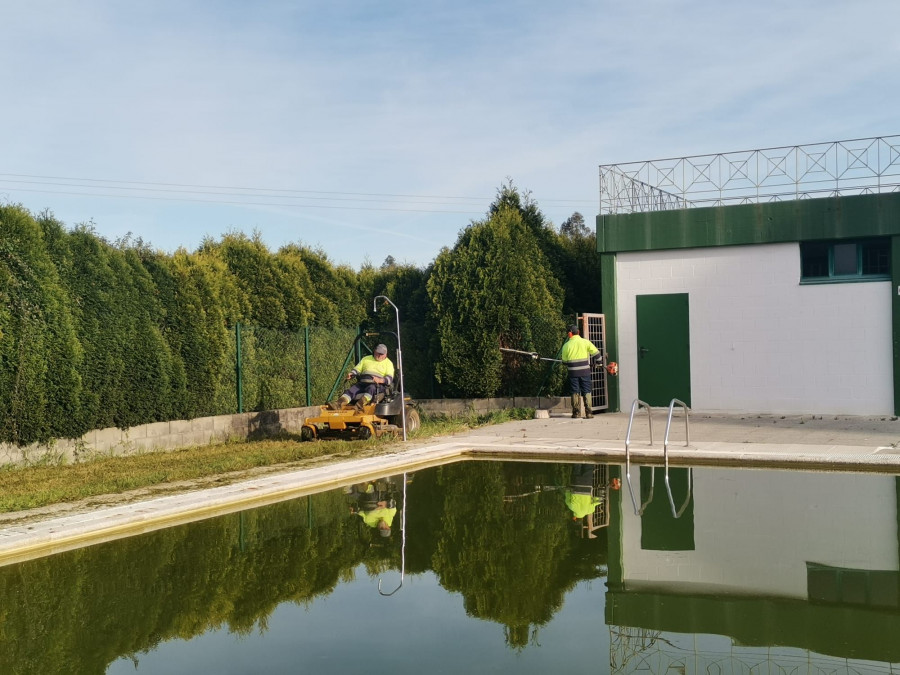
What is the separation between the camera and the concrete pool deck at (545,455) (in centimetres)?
820

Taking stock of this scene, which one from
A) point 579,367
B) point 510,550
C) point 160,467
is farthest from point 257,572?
point 579,367

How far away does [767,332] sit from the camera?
60.3 ft

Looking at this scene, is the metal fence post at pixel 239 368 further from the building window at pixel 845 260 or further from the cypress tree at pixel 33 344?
the building window at pixel 845 260

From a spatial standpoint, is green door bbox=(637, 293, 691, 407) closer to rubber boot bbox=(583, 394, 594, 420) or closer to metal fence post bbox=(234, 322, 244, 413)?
rubber boot bbox=(583, 394, 594, 420)

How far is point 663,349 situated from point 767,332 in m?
2.09

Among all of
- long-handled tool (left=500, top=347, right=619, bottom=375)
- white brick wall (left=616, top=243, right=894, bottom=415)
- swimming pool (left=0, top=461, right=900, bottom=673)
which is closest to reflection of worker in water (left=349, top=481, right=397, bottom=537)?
swimming pool (left=0, top=461, right=900, bottom=673)

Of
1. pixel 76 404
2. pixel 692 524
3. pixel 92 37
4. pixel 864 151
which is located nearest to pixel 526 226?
pixel 864 151

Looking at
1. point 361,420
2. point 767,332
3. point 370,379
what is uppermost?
point 767,332

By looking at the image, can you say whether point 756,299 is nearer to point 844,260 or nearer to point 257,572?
point 844,260

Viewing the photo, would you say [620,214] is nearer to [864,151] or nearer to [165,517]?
[864,151]

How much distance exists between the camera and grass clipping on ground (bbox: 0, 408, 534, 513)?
975cm

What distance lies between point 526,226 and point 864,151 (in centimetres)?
681

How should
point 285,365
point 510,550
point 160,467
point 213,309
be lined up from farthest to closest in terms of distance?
point 285,365 → point 213,309 → point 160,467 → point 510,550

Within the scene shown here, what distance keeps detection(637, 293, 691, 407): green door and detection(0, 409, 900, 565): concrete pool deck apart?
0.67 meters
